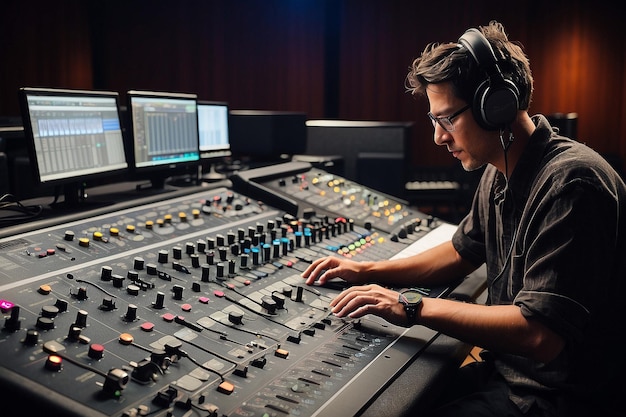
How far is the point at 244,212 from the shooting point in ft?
6.40

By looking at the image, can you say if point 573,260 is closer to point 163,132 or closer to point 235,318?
point 235,318

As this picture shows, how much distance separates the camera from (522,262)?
4.30 ft

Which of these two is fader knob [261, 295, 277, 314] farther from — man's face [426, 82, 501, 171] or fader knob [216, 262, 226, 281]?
man's face [426, 82, 501, 171]

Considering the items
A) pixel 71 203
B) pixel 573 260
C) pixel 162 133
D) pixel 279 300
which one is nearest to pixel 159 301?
pixel 279 300

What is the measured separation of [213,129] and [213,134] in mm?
26

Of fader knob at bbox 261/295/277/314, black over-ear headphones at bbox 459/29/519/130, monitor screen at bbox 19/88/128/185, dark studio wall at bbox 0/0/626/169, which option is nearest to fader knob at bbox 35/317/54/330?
fader knob at bbox 261/295/277/314

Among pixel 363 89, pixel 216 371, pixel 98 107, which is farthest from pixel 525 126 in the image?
pixel 363 89

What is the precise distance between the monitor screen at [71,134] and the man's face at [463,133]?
1049 mm

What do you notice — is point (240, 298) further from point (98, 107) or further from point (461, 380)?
point (98, 107)

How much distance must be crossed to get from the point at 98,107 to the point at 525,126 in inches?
51.1

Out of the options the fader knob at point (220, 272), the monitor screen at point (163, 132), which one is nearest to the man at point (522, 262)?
the fader knob at point (220, 272)

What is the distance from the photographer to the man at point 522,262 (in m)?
1.12

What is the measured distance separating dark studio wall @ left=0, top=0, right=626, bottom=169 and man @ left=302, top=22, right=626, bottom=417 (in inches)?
186

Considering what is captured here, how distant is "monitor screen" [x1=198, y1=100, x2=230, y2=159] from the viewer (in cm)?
280
